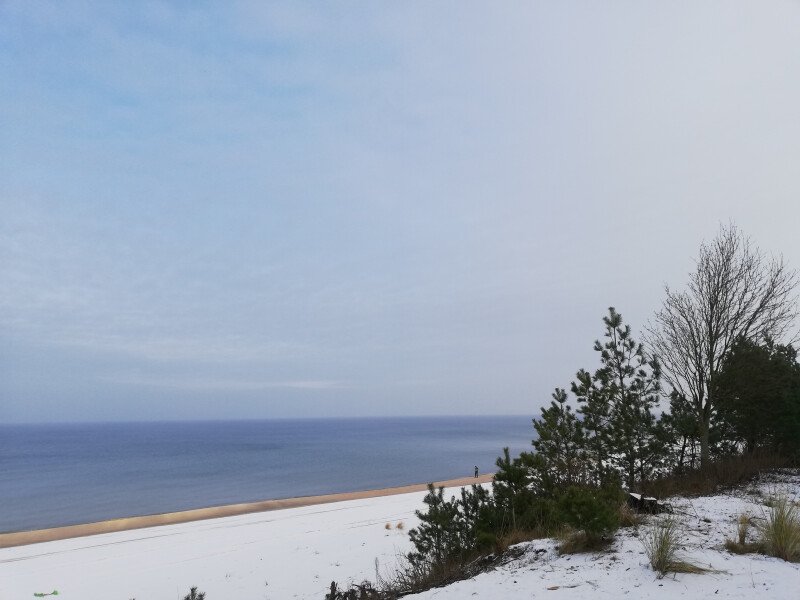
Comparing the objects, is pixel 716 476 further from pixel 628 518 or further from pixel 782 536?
pixel 782 536

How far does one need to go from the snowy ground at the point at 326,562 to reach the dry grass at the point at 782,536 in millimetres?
217

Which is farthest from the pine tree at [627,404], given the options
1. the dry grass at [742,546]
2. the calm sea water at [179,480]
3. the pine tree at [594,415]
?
the calm sea water at [179,480]

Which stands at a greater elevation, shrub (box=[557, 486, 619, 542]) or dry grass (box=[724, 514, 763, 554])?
shrub (box=[557, 486, 619, 542])

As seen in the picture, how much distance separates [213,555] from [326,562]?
5.85 m

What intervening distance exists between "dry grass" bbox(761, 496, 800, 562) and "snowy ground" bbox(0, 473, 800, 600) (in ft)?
0.71

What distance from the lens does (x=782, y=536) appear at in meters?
5.57

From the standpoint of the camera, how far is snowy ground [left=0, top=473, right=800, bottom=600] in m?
5.00

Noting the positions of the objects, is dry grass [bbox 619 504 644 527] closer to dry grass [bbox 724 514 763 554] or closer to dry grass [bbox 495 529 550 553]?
dry grass [bbox 495 529 550 553]

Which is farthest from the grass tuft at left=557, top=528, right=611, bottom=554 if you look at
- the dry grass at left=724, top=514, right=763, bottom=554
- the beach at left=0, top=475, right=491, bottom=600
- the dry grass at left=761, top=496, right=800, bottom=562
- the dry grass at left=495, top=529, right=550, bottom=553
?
the beach at left=0, top=475, right=491, bottom=600

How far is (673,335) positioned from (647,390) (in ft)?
13.5

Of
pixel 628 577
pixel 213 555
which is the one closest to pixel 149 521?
pixel 213 555

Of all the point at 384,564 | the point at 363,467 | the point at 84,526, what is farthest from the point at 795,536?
the point at 363,467

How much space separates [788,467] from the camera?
14352 mm

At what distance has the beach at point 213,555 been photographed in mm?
12809
